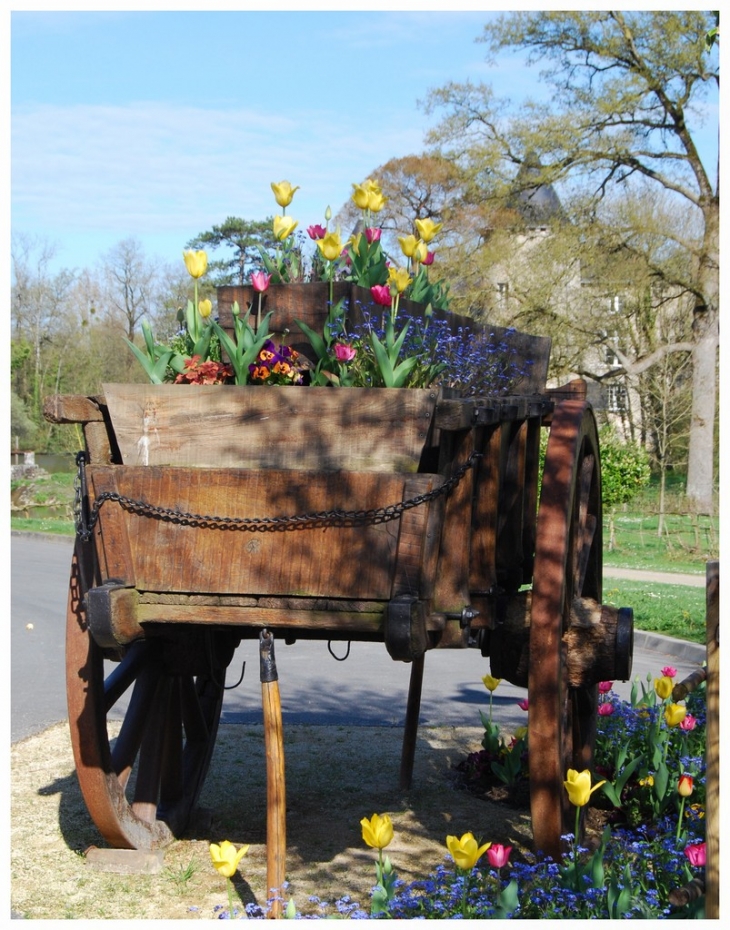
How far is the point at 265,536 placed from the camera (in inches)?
117

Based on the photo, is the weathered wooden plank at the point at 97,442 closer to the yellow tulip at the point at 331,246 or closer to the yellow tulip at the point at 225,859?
the yellow tulip at the point at 331,246

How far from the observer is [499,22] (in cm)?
2681

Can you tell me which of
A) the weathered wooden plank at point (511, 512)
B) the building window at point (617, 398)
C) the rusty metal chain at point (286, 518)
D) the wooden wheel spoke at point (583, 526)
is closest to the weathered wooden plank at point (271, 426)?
the rusty metal chain at point (286, 518)

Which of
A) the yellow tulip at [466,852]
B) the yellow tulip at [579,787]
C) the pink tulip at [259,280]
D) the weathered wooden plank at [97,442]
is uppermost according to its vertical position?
the pink tulip at [259,280]

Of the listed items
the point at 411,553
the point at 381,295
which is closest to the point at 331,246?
the point at 381,295

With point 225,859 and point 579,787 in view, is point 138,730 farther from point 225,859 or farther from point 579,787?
point 579,787

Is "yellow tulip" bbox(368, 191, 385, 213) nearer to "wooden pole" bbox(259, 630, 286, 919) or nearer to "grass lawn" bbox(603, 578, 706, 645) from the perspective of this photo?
"wooden pole" bbox(259, 630, 286, 919)

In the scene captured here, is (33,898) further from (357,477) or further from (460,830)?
(357,477)

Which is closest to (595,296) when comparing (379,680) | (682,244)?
(682,244)

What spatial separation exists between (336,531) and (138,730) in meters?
1.58

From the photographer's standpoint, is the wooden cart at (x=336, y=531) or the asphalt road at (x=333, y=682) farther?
the asphalt road at (x=333, y=682)

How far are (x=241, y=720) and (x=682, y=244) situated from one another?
2187 cm

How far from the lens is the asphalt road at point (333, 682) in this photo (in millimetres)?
6891

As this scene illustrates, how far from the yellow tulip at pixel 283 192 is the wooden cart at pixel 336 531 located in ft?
3.62
